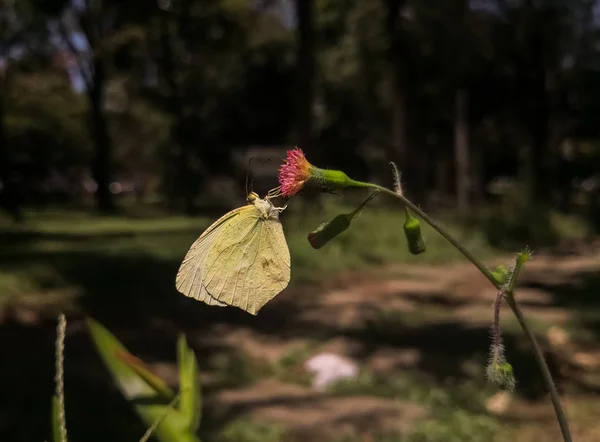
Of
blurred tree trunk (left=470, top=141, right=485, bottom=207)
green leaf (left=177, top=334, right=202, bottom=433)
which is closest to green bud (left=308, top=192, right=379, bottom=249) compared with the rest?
green leaf (left=177, top=334, right=202, bottom=433)

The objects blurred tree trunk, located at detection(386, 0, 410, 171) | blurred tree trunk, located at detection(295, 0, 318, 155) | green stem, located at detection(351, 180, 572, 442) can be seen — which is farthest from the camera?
blurred tree trunk, located at detection(386, 0, 410, 171)

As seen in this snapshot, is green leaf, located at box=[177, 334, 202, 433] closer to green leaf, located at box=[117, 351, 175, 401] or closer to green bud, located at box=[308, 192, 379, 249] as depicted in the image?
green leaf, located at box=[117, 351, 175, 401]

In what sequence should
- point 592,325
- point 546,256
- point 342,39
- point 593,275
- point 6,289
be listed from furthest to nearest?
point 342,39 < point 546,256 < point 593,275 < point 6,289 < point 592,325

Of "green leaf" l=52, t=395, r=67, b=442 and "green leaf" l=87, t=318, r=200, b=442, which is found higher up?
"green leaf" l=52, t=395, r=67, b=442

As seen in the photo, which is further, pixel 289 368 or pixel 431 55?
pixel 431 55

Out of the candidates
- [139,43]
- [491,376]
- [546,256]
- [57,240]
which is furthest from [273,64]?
[491,376]

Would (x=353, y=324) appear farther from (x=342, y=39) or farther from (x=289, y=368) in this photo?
(x=342, y=39)
